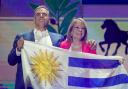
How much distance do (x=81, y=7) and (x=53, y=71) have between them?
6.53 ft

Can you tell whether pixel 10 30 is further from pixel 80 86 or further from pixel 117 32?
pixel 80 86

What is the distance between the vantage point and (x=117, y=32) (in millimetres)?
5469

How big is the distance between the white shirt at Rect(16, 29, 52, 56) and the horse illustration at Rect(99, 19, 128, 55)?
76.0 inches

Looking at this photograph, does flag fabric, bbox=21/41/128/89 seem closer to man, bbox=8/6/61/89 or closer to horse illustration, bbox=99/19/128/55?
man, bbox=8/6/61/89

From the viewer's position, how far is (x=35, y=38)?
3.62 m

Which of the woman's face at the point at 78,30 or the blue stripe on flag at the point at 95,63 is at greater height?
the woman's face at the point at 78,30

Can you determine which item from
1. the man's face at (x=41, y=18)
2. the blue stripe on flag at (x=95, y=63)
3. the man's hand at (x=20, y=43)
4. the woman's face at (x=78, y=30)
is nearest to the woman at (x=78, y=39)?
the woman's face at (x=78, y=30)

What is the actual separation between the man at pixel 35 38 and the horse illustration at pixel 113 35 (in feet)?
6.28

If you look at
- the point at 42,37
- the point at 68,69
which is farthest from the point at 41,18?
the point at 68,69

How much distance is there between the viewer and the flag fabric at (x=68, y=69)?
3.55m

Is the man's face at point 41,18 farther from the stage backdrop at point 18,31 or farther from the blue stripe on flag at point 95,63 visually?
the stage backdrop at point 18,31

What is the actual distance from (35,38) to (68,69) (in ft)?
1.25

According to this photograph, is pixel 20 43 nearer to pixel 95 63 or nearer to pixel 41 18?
pixel 41 18

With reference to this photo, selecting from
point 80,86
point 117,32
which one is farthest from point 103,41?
point 80,86
